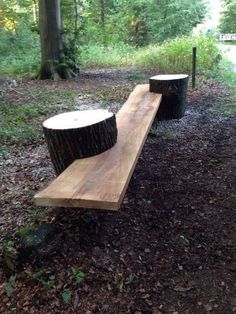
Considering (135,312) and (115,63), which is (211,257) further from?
(115,63)

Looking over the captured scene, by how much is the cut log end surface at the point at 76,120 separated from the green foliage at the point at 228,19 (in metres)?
21.2

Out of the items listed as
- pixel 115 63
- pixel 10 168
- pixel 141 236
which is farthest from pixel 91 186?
pixel 115 63

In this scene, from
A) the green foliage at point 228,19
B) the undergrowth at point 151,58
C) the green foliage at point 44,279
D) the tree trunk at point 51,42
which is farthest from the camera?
the green foliage at point 228,19

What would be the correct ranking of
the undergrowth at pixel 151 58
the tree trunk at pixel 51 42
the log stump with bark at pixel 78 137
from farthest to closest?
1. the undergrowth at pixel 151 58
2. the tree trunk at pixel 51 42
3. the log stump with bark at pixel 78 137

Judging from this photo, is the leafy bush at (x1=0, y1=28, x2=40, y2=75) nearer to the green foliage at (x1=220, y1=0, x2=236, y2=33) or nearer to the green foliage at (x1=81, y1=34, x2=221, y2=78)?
the green foliage at (x1=81, y1=34, x2=221, y2=78)

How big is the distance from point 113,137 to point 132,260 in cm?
110

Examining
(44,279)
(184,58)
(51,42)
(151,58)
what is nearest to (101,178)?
(44,279)

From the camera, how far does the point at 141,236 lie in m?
2.82

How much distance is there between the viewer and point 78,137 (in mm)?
2865

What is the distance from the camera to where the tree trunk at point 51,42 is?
905 cm

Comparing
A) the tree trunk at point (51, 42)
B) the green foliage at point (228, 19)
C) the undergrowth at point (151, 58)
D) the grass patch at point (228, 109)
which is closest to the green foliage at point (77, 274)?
the grass patch at point (228, 109)

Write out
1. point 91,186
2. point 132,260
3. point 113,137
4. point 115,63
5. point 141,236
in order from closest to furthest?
1. point 91,186
2. point 132,260
3. point 141,236
4. point 113,137
5. point 115,63

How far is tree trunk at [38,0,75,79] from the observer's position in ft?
29.7

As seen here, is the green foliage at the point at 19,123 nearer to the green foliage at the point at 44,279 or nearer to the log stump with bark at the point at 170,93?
the log stump with bark at the point at 170,93
